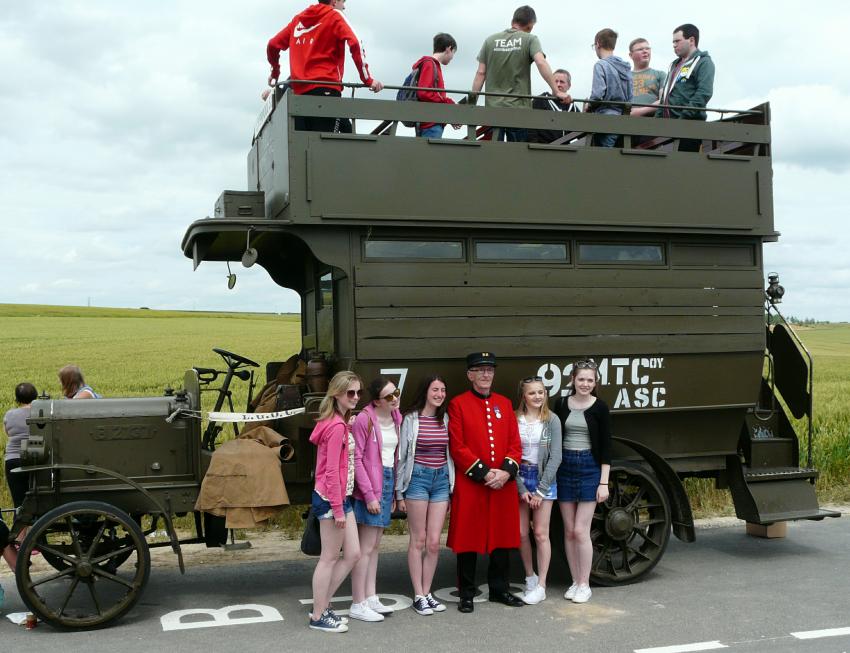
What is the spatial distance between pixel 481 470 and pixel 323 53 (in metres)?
3.46

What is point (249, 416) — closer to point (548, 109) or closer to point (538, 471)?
point (538, 471)

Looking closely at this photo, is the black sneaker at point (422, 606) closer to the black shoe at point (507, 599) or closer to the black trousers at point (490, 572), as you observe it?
the black trousers at point (490, 572)

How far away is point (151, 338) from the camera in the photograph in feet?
118

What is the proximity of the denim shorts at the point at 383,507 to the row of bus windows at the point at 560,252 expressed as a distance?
1689 millimetres

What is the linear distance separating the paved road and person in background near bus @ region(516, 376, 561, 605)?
0.34 m

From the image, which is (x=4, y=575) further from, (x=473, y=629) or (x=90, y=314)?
(x=90, y=314)

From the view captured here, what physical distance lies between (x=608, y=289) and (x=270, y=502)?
3195 millimetres

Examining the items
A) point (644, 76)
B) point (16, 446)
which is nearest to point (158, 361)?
point (16, 446)

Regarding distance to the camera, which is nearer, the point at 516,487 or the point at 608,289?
the point at 516,487

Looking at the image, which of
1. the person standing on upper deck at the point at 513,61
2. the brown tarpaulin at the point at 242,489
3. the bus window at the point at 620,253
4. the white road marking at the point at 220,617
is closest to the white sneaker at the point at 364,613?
the white road marking at the point at 220,617

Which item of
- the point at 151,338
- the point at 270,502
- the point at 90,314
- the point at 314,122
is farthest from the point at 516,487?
the point at 90,314

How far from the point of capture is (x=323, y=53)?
7.00m

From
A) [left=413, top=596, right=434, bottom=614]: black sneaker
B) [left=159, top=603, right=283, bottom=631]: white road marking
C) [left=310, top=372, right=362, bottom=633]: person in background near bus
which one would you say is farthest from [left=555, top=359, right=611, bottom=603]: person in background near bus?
[left=159, top=603, right=283, bottom=631]: white road marking

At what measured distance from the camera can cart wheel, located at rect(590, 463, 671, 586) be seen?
707cm
